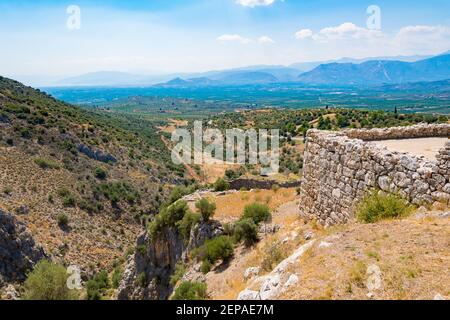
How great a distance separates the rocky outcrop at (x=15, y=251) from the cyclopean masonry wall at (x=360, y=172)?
19823mm

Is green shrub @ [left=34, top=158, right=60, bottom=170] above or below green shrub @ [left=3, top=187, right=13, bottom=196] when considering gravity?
above

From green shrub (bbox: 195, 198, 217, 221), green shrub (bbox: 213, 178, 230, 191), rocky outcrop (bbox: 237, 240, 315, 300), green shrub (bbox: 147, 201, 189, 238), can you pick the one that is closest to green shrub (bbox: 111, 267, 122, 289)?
green shrub (bbox: 147, 201, 189, 238)

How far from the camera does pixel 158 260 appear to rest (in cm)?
2067

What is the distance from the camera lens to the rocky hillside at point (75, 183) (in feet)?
105

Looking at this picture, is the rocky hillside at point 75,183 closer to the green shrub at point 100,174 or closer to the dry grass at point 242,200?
the green shrub at point 100,174

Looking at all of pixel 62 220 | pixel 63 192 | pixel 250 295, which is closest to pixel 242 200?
pixel 250 295

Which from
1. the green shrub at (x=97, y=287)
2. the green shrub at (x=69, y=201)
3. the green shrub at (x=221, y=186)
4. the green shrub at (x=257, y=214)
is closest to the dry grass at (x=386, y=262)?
the green shrub at (x=257, y=214)

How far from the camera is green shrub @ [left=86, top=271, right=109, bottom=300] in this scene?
2316 centimetres

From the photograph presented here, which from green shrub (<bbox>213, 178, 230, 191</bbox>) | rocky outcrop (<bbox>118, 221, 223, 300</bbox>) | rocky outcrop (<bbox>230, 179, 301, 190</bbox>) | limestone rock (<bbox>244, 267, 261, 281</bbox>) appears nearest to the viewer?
limestone rock (<bbox>244, 267, 261, 281</bbox>)

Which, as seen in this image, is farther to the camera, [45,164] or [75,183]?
[75,183]

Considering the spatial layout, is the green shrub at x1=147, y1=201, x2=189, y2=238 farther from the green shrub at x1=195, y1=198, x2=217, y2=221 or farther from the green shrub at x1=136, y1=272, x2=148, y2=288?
the green shrub at x1=136, y1=272, x2=148, y2=288

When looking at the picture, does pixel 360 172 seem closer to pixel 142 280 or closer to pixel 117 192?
Result: pixel 142 280

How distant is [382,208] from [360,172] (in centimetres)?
133

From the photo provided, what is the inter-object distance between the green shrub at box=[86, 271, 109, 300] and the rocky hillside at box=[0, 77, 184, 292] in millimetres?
3781
